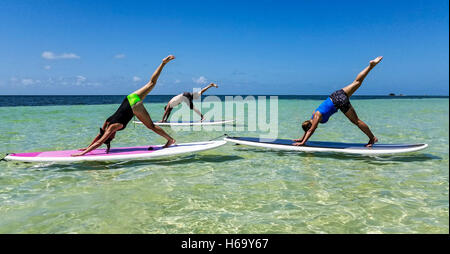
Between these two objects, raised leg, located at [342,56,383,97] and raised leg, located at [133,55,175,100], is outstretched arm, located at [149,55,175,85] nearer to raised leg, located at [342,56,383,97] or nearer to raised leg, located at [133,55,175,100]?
raised leg, located at [133,55,175,100]

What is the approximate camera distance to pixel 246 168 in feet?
21.9

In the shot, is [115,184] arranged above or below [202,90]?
below

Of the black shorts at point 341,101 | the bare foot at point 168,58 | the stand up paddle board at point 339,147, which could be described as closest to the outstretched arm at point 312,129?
the stand up paddle board at point 339,147

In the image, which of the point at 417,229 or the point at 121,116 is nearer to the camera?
the point at 417,229

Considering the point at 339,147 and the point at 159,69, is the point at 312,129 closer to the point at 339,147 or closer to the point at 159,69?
the point at 339,147

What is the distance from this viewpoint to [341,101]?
7.84m

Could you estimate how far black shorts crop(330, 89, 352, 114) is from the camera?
7809 mm

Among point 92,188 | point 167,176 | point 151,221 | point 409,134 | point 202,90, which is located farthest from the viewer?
point 202,90

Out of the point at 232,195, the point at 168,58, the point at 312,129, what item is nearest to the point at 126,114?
the point at 168,58

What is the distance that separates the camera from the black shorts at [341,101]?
25.6 feet
